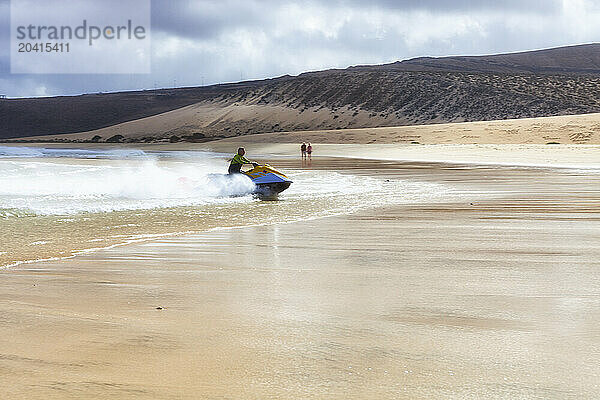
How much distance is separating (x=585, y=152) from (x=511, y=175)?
12.4 metres

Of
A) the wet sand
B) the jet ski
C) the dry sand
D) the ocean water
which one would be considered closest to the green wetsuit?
the ocean water

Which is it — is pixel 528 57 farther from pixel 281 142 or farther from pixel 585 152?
pixel 585 152

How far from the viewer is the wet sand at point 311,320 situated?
356 centimetres

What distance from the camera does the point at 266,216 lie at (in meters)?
12.5

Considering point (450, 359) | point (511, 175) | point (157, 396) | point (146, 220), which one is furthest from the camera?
point (511, 175)

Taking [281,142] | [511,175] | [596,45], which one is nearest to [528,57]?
[596,45]

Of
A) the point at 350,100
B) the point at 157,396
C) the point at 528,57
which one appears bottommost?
the point at 157,396

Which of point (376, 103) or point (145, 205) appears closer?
point (145, 205)

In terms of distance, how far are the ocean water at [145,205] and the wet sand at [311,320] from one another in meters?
1.45

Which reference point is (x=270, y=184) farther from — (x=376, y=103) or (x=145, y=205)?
(x=376, y=103)

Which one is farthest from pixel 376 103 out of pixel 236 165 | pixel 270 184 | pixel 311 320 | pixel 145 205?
pixel 311 320

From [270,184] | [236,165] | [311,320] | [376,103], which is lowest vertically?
[311,320]

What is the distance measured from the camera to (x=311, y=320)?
4.77 meters

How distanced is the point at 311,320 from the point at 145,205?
10.6 metres
